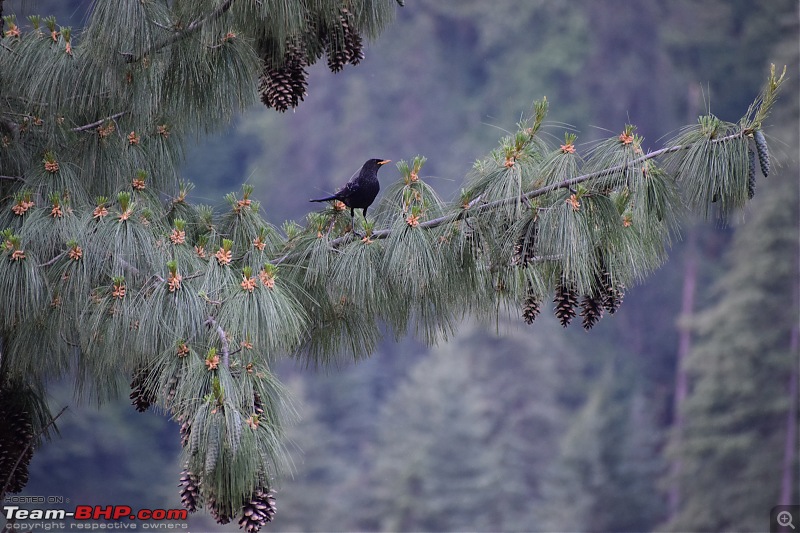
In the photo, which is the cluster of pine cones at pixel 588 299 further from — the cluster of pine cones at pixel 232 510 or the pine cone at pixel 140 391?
the pine cone at pixel 140 391

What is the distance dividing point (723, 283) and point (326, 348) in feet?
52.9

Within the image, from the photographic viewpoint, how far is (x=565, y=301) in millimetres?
2855

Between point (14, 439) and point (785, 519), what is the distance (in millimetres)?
13657

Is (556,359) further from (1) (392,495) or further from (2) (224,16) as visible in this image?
(2) (224,16)

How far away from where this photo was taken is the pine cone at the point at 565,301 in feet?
9.28

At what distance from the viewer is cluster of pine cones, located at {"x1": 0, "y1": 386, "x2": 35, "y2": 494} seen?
3027 millimetres

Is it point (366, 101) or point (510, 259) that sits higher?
point (366, 101)

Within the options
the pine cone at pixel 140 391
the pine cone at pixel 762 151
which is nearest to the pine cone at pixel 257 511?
the pine cone at pixel 140 391

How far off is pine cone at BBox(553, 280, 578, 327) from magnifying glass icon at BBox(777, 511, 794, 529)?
1300 cm

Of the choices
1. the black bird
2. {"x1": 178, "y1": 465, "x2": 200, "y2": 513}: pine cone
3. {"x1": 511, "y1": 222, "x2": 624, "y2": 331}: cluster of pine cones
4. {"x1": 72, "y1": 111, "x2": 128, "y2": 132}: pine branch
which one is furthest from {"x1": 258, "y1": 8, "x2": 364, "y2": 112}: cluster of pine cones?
{"x1": 178, "y1": 465, "x2": 200, "y2": 513}: pine cone

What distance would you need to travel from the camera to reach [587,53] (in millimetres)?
25406

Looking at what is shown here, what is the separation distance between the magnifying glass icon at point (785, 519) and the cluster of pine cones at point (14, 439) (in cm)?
1358

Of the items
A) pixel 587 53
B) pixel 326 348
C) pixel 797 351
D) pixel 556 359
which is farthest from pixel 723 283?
pixel 326 348

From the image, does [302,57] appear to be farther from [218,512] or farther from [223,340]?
[218,512]
